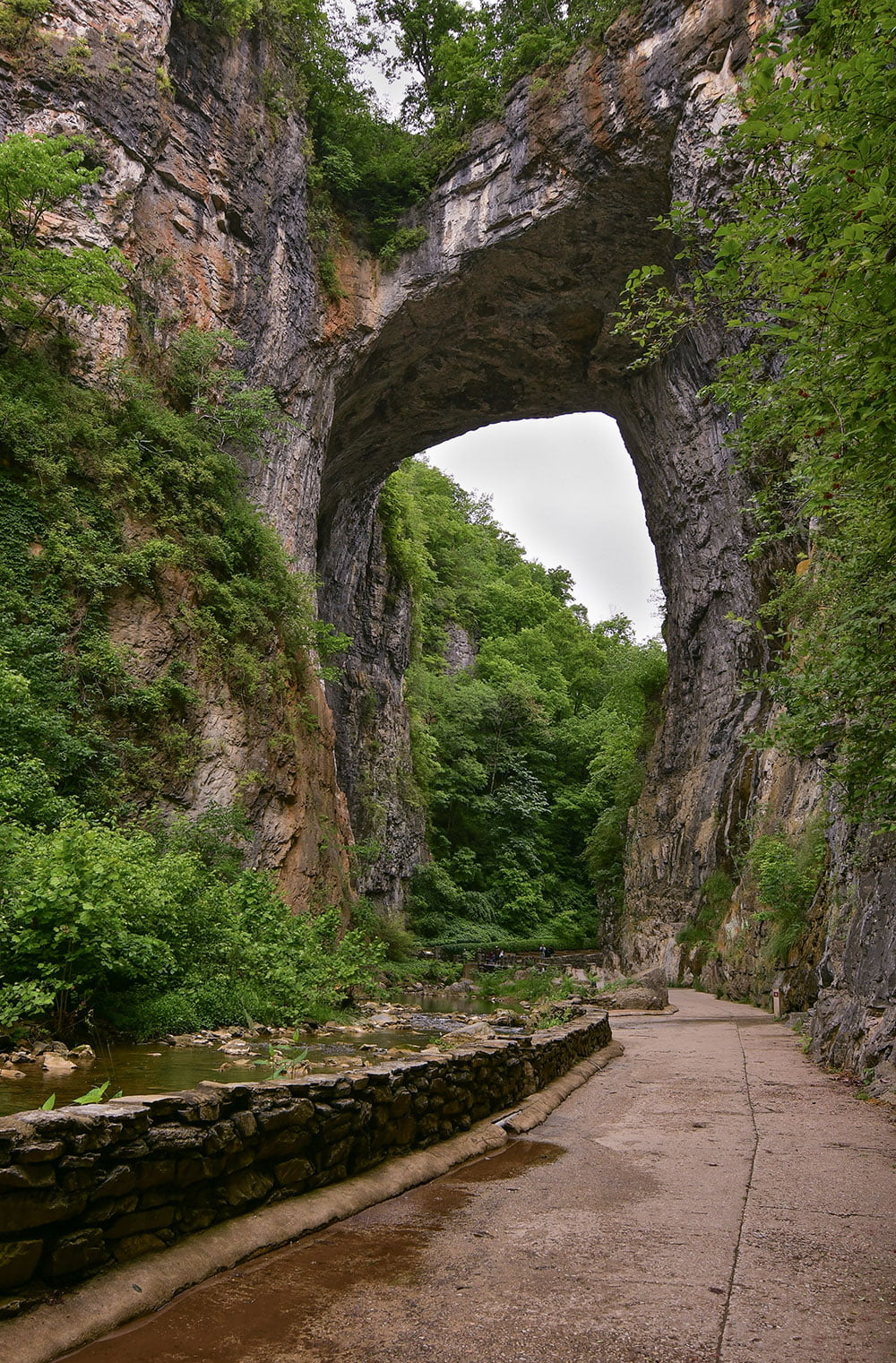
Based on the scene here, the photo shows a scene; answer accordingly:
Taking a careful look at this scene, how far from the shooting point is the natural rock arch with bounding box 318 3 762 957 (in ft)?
63.4

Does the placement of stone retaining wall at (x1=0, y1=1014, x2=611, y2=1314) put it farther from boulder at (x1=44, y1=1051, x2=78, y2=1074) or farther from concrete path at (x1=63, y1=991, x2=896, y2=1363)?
boulder at (x1=44, y1=1051, x2=78, y2=1074)

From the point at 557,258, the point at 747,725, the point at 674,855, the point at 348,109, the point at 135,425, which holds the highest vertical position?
the point at 348,109

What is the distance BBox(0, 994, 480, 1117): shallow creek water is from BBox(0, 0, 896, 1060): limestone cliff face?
4.89 metres

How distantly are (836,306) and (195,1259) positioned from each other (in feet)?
15.0

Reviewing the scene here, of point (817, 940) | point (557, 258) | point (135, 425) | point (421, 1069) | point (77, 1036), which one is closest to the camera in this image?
point (421, 1069)

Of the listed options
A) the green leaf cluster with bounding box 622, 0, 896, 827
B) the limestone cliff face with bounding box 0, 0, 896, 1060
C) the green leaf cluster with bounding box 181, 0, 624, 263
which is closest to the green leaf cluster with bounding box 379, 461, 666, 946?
the limestone cliff face with bounding box 0, 0, 896, 1060

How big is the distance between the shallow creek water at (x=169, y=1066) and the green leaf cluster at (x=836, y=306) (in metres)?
4.77

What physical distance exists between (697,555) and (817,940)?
517 inches

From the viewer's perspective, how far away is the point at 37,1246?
2.50 metres

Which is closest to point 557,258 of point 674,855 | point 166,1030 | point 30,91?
point 30,91

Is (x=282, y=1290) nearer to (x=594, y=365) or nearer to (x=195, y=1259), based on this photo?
(x=195, y=1259)

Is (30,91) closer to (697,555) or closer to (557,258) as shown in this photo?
(557,258)

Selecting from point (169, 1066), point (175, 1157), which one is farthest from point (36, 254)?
point (175, 1157)

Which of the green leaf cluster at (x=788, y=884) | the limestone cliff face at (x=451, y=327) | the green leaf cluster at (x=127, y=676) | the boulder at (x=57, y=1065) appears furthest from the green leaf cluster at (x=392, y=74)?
the boulder at (x=57, y=1065)
